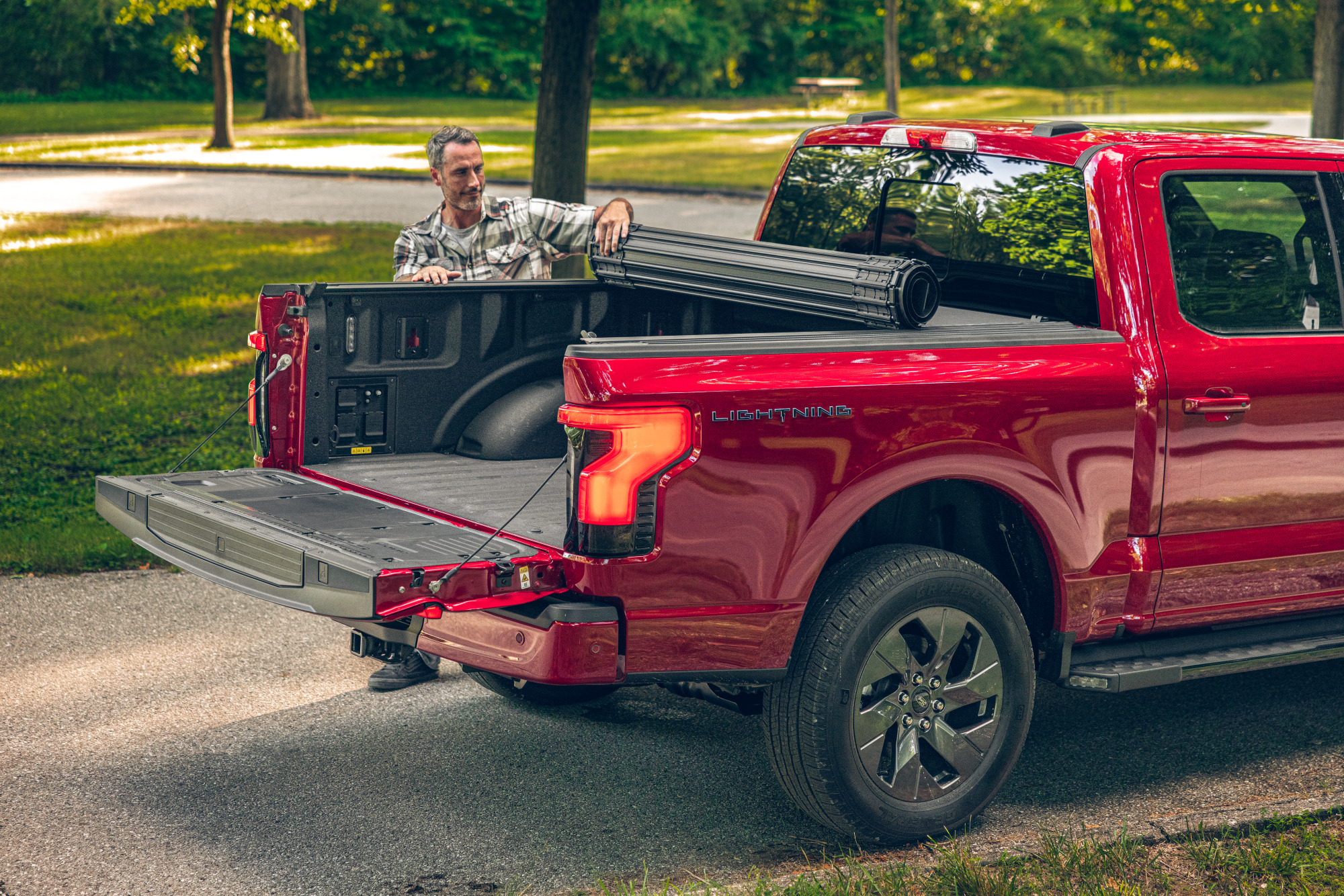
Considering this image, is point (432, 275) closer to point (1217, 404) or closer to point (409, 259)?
point (409, 259)

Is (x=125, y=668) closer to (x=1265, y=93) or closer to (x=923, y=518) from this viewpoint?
(x=923, y=518)

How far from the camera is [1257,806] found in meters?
4.23

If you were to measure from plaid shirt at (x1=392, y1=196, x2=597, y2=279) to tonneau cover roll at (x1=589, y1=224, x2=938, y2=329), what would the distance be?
0.69 meters

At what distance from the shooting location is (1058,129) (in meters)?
4.52

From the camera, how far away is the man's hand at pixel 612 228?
5.10m

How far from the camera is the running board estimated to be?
422cm

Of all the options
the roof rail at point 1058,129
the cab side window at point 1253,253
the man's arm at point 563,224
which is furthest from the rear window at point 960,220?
the man's arm at point 563,224

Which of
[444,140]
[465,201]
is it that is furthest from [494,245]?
[444,140]

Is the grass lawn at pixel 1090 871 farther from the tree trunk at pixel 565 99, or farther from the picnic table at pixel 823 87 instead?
the picnic table at pixel 823 87

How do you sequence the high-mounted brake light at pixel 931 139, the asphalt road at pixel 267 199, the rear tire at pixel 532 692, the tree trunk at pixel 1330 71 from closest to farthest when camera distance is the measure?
1. the high-mounted brake light at pixel 931 139
2. the rear tire at pixel 532 692
3. the tree trunk at pixel 1330 71
4. the asphalt road at pixel 267 199

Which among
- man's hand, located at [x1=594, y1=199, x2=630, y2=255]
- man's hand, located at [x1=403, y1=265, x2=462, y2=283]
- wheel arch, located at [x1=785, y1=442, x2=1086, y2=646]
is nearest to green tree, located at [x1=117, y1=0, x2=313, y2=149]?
man's hand, located at [x1=403, y1=265, x2=462, y2=283]

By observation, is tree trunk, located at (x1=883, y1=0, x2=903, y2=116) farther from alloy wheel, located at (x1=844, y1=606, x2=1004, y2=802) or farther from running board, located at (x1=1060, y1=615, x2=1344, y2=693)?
alloy wheel, located at (x1=844, y1=606, x2=1004, y2=802)

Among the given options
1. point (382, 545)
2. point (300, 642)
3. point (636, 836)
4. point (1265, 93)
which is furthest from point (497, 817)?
point (1265, 93)

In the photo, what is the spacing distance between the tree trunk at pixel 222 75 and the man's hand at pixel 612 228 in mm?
24092
